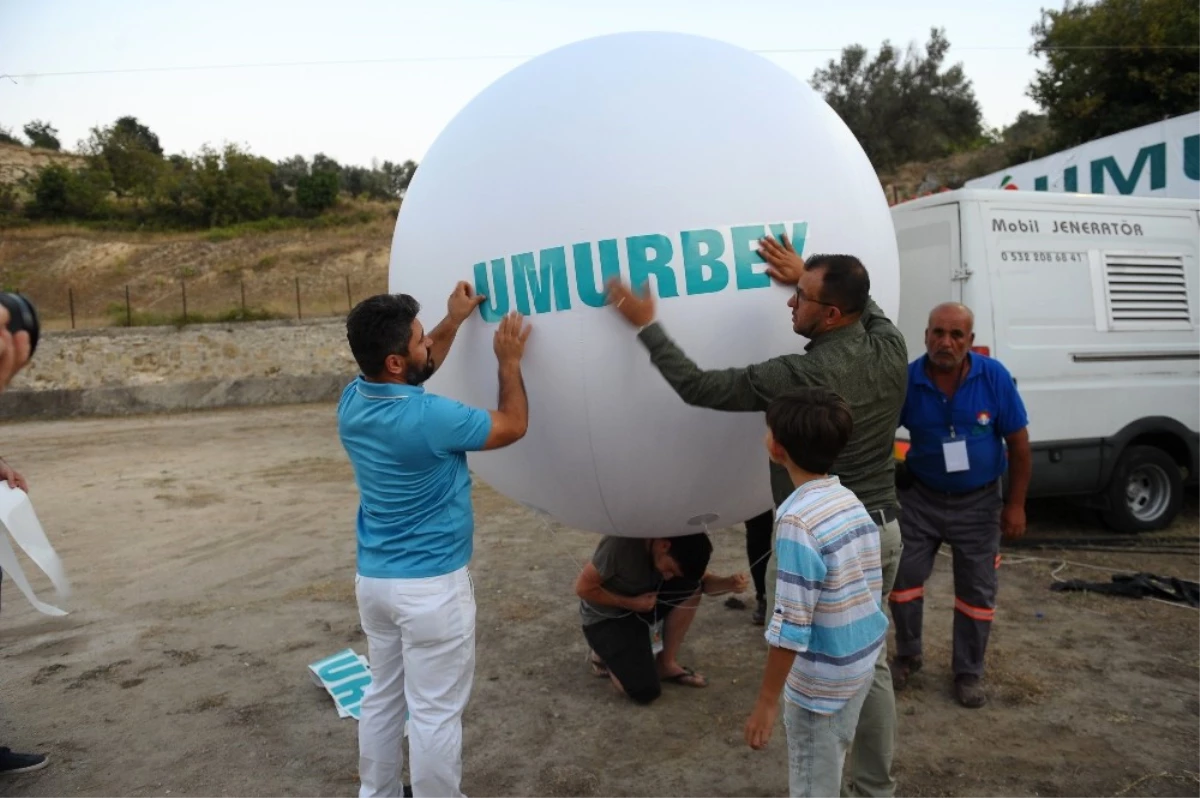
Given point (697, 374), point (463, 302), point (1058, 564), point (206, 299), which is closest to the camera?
point (697, 374)

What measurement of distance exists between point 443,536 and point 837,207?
4.80 ft

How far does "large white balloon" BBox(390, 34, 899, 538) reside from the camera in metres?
2.14

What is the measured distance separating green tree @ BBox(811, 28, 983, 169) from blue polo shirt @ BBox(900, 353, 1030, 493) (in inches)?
1329

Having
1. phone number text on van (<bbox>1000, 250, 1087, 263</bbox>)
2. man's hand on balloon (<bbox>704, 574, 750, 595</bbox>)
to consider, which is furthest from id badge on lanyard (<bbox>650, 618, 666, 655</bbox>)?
phone number text on van (<bbox>1000, 250, 1087, 263</bbox>)

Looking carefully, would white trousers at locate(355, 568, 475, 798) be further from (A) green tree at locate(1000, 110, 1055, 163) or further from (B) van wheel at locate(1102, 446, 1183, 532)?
(A) green tree at locate(1000, 110, 1055, 163)

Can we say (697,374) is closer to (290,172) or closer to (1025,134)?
(1025,134)

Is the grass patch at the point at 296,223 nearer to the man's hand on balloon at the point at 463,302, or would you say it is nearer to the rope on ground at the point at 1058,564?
the rope on ground at the point at 1058,564

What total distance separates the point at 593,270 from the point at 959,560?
223 cm

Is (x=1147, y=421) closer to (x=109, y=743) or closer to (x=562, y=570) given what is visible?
(x=562, y=570)

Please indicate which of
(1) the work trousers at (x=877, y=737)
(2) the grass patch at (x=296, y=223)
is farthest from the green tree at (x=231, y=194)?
(1) the work trousers at (x=877, y=737)

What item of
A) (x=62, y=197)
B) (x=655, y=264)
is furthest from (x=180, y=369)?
(x=62, y=197)

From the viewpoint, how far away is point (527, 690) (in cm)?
357

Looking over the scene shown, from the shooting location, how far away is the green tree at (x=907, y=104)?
1363 inches

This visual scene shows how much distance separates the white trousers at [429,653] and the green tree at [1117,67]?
2139 centimetres
